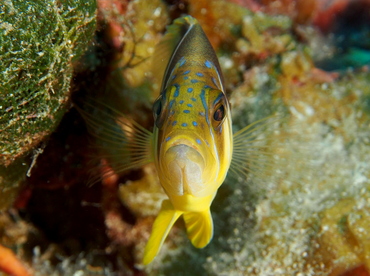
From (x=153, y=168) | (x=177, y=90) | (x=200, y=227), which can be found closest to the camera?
(x=177, y=90)

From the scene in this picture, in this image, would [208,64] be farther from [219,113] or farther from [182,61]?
[219,113]

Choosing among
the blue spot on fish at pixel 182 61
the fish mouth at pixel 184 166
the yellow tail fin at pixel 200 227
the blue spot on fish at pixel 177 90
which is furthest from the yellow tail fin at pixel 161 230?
the blue spot on fish at pixel 182 61

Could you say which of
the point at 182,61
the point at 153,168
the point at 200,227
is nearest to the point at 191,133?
the point at 182,61

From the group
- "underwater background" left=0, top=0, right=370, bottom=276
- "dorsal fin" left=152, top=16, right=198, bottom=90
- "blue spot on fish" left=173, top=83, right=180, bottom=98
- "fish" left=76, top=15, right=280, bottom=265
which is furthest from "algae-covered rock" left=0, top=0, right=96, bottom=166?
"blue spot on fish" left=173, top=83, right=180, bottom=98

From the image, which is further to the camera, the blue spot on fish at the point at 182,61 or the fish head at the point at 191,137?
the blue spot on fish at the point at 182,61

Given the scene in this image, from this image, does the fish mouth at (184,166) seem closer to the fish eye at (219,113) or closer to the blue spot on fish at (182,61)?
the fish eye at (219,113)

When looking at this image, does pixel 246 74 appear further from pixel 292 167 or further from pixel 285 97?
pixel 292 167
